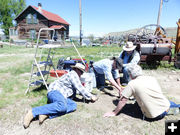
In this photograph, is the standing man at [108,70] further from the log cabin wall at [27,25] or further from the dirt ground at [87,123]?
the log cabin wall at [27,25]

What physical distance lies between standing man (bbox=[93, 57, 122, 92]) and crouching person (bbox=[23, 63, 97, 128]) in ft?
2.18

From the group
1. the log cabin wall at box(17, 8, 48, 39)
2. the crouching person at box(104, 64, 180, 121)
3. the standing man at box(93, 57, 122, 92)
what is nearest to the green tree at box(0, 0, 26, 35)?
the log cabin wall at box(17, 8, 48, 39)

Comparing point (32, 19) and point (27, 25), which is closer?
point (32, 19)

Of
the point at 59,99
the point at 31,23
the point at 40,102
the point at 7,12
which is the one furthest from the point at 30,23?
the point at 59,99

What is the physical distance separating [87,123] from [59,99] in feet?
2.16

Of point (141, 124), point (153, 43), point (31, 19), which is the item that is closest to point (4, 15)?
point (31, 19)

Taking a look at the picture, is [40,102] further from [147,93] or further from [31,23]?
[31,23]

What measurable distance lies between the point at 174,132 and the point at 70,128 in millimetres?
1538

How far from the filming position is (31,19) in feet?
88.4

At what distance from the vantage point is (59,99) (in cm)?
266

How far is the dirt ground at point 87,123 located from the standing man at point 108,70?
2.00ft

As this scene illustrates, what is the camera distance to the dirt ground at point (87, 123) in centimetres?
238

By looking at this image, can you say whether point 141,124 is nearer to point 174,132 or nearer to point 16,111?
point 174,132

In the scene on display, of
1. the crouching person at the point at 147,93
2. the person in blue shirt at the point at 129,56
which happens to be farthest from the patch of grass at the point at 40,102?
the person in blue shirt at the point at 129,56
